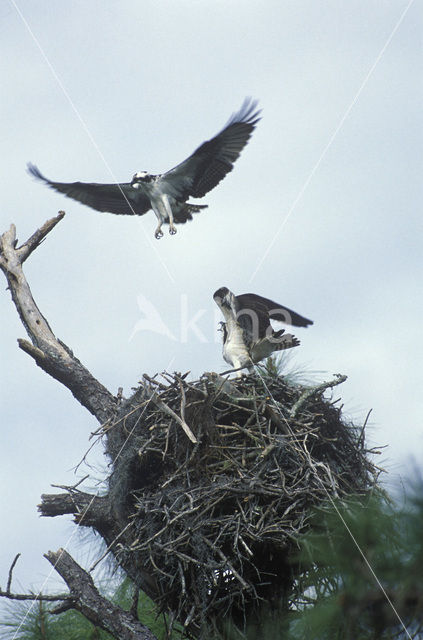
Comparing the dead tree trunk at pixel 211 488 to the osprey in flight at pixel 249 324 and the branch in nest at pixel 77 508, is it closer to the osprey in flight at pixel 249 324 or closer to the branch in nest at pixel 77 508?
the branch in nest at pixel 77 508

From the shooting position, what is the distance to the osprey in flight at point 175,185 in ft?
21.3

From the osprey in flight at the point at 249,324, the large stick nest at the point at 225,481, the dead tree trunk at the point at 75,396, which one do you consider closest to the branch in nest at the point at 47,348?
the dead tree trunk at the point at 75,396

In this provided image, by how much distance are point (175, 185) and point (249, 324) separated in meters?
1.81

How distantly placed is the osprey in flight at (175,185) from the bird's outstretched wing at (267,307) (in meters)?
1.26

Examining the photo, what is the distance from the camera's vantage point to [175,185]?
22.7 ft

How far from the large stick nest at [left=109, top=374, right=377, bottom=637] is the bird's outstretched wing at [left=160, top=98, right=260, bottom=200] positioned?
234 cm

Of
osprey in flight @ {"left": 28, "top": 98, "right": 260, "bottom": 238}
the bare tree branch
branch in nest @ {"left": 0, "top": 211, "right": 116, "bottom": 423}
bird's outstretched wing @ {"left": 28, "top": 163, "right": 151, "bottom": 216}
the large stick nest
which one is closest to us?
the large stick nest

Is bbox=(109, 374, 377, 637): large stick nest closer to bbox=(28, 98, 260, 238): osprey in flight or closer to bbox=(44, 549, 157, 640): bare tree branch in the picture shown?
bbox=(44, 549, 157, 640): bare tree branch

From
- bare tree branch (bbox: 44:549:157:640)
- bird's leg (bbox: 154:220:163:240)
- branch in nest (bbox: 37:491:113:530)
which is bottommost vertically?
bare tree branch (bbox: 44:549:157:640)

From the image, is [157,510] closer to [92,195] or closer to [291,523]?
[291,523]

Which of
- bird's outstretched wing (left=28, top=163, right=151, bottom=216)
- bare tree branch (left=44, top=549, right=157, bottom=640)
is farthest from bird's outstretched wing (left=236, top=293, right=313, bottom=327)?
bare tree branch (left=44, top=549, right=157, bottom=640)

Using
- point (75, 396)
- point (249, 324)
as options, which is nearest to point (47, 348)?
point (75, 396)

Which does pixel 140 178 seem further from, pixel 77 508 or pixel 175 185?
pixel 77 508

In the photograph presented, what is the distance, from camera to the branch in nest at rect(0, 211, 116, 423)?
5.36 m
